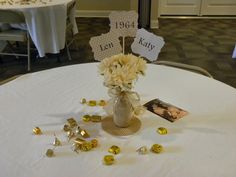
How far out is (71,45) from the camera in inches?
160

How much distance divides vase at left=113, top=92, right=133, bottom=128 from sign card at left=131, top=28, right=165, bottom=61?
9.6 inches

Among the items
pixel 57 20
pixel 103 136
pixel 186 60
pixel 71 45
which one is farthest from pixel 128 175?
pixel 71 45

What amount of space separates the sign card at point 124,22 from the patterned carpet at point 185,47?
2.05m

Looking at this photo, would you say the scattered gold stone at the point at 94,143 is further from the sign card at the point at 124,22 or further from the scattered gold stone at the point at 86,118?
the sign card at the point at 124,22

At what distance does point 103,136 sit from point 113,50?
1.28 feet

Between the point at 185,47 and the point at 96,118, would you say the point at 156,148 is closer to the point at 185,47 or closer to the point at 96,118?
the point at 96,118

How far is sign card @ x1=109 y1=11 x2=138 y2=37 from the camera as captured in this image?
4.17 ft

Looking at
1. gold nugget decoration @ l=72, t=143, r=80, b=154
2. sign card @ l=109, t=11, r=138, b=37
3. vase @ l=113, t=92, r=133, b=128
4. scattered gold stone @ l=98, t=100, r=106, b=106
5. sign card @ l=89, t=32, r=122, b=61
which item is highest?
sign card @ l=109, t=11, r=138, b=37

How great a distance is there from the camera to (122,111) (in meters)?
1.04

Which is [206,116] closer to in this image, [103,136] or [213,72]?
[103,136]

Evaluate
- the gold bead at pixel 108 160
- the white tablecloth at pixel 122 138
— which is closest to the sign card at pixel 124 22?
the white tablecloth at pixel 122 138

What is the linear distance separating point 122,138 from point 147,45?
1.38ft

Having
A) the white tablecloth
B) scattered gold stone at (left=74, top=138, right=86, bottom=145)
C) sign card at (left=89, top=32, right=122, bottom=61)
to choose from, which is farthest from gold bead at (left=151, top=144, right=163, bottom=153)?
sign card at (left=89, top=32, right=122, bottom=61)

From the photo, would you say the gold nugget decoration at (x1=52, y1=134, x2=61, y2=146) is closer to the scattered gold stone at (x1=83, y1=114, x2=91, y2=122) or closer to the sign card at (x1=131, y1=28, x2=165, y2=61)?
the scattered gold stone at (x1=83, y1=114, x2=91, y2=122)
